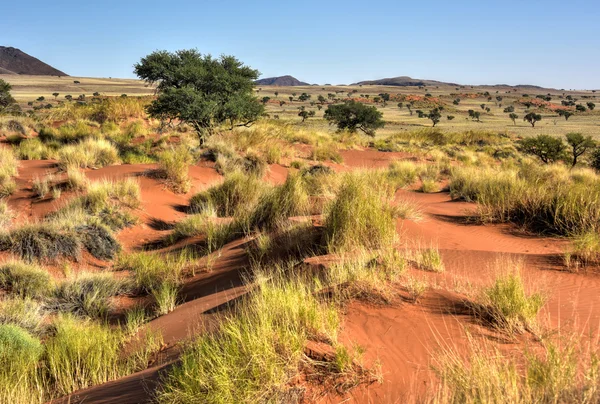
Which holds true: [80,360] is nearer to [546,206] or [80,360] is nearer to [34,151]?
[546,206]

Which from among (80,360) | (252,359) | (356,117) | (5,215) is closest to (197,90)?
(5,215)

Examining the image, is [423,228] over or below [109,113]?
below

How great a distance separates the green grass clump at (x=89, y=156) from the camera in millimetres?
13508

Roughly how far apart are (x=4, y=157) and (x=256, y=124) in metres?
13.5

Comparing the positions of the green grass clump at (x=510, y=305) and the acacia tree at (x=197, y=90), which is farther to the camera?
the acacia tree at (x=197, y=90)

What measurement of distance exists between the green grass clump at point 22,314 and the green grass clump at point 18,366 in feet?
1.95

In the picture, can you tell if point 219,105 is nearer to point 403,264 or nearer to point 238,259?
point 238,259

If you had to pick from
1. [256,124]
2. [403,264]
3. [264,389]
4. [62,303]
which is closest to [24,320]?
A: [62,303]

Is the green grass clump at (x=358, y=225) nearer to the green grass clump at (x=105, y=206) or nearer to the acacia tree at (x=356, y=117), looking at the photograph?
the green grass clump at (x=105, y=206)

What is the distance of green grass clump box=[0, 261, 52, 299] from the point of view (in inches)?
252

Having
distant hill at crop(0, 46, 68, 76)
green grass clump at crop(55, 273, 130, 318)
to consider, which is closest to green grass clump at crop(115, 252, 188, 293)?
green grass clump at crop(55, 273, 130, 318)

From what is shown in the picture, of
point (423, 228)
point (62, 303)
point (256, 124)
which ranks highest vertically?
point (256, 124)

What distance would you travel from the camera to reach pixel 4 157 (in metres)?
13.4

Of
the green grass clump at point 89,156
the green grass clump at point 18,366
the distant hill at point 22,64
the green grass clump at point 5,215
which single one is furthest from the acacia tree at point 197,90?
the distant hill at point 22,64
